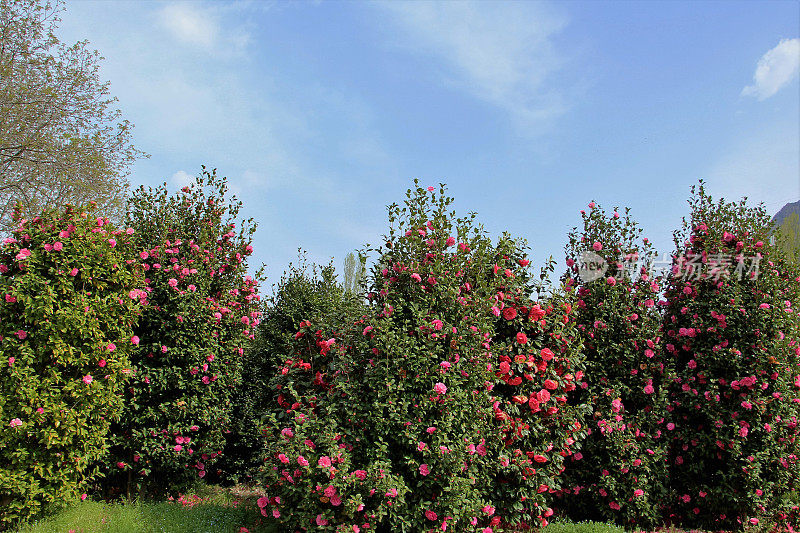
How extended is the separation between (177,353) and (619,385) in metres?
5.74

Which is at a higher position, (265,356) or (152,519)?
(265,356)

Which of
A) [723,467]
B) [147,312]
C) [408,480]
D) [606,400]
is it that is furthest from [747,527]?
[147,312]

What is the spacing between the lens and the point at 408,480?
15.5 feet

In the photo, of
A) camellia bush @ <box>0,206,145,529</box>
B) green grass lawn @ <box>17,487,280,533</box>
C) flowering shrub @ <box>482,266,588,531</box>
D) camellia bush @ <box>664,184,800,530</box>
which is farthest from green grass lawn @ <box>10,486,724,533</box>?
camellia bush @ <box>664,184,800,530</box>

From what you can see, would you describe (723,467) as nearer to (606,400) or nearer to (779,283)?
(606,400)

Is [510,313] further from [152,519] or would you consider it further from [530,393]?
[152,519]

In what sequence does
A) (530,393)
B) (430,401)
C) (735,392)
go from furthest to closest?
1. (735,392)
2. (530,393)
3. (430,401)

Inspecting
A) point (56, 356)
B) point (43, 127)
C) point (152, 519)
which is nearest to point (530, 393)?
point (152, 519)

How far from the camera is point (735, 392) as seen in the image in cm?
681

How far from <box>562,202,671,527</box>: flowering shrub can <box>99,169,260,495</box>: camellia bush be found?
487 cm

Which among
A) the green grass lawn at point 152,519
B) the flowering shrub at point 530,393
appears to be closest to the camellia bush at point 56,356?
the green grass lawn at point 152,519

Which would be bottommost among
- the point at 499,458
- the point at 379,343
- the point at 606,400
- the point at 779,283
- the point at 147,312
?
the point at 499,458

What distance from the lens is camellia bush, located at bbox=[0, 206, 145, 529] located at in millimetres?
5605

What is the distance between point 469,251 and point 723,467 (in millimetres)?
4598
